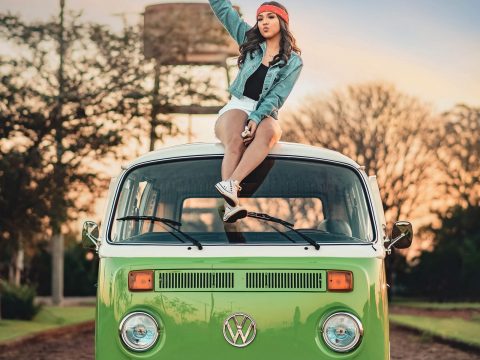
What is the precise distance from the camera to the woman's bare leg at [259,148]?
252 inches

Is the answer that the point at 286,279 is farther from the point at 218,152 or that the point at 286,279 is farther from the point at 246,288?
the point at 218,152

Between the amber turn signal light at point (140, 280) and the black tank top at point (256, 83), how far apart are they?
142 cm

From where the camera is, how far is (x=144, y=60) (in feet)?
67.4

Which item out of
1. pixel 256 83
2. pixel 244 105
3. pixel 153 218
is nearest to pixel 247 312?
pixel 153 218

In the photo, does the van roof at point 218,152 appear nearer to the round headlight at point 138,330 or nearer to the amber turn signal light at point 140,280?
the amber turn signal light at point 140,280

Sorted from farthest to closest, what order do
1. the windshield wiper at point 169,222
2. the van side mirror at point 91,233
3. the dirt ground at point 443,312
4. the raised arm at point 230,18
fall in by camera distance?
the dirt ground at point 443,312 → the raised arm at point 230,18 → the van side mirror at point 91,233 → the windshield wiper at point 169,222

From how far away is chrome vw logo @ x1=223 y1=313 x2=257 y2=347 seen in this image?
5891mm

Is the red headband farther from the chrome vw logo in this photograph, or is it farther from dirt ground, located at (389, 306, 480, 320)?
dirt ground, located at (389, 306, 480, 320)

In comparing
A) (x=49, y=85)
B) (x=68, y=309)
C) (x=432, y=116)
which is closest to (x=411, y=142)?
(x=432, y=116)


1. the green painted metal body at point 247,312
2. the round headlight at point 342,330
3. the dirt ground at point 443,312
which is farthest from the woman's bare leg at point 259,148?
the dirt ground at point 443,312

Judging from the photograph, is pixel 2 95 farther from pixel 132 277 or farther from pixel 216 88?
pixel 132 277

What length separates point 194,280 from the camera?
6008 millimetres

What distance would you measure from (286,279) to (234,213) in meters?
0.51

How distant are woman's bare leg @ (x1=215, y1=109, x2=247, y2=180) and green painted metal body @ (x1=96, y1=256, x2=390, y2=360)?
0.69 m
